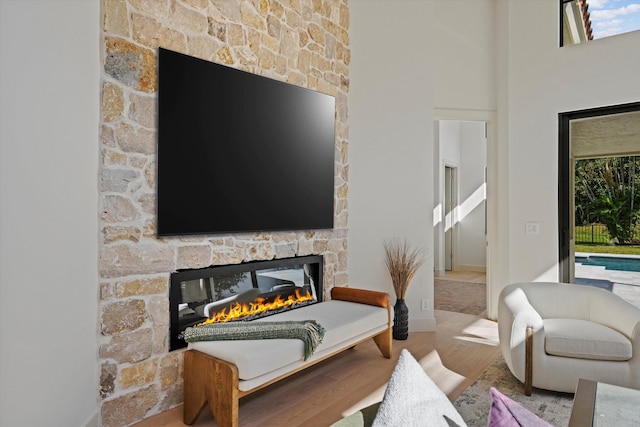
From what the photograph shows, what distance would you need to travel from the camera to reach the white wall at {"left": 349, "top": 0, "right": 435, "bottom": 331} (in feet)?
14.0

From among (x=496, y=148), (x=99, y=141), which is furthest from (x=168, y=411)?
(x=496, y=148)

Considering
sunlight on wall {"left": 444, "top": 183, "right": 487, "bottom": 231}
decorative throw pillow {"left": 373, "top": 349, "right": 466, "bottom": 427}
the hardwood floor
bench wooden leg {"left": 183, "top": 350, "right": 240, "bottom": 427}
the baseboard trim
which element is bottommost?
the hardwood floor

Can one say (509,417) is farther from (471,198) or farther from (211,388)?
(471,198)

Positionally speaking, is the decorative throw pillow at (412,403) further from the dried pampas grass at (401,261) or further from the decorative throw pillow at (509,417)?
the dried pampas grass at (401,261)

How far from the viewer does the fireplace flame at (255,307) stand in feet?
9.73

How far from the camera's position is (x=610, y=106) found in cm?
398

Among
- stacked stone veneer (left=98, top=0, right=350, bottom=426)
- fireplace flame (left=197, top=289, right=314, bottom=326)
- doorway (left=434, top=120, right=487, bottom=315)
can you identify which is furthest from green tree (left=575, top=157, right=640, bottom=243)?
doorway (left=434, top=120, right=487, bottom=315)

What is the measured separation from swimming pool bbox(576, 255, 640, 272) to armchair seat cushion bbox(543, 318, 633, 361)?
1.63 metres

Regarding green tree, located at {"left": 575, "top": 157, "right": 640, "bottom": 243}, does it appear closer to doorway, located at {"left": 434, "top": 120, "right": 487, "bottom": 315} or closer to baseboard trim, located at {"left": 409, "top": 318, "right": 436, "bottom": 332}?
baseboard trim, located at {"left": 409, "top": 318, "right": 436, "bottom": 332}

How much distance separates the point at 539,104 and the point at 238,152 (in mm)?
3229

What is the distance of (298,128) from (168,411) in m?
2.33

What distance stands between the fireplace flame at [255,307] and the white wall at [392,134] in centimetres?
88

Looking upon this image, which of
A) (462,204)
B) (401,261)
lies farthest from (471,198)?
(401,261)

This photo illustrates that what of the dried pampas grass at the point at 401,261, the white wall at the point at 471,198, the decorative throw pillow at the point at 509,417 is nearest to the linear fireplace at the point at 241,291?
the dried pampas grass at the point at 401,261
